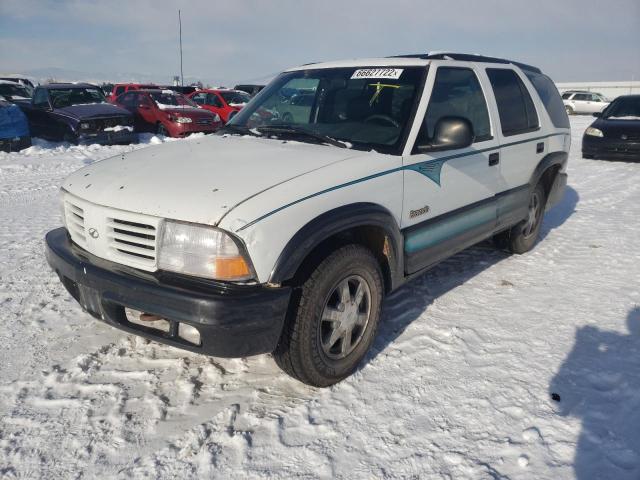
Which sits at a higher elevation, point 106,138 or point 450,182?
point 450,182

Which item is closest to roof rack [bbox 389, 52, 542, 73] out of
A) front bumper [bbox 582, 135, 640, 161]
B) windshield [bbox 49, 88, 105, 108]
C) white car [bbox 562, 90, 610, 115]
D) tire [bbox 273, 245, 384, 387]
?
tire [bbox 273, 245, 384, 387]

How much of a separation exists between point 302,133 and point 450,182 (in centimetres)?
106

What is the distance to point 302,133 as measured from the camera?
3324 mm

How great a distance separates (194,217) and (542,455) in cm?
193

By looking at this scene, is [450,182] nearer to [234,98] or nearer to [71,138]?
[71,138]

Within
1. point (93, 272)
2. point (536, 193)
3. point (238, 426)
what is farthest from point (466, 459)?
point (536, 193)

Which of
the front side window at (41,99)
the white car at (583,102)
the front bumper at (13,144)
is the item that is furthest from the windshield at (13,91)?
the white car at (583,102)

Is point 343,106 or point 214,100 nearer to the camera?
point 343,106

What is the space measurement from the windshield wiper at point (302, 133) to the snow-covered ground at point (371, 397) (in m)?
1.32

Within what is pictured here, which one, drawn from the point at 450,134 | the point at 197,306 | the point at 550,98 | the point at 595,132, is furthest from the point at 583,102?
the point at 197,306

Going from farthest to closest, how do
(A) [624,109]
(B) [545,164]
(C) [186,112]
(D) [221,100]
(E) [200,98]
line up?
(E) [200,98], (D) [221,100], (C) [186,112], (A) [624,109], (B) [545,164]

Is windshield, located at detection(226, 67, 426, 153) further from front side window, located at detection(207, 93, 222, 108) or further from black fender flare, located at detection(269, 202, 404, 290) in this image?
front side window, located at detection(207, 93, 222, 108)

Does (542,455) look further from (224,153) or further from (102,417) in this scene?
(224,153)

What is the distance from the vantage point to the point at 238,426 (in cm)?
248
